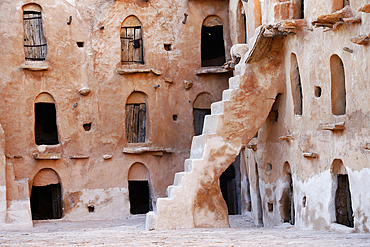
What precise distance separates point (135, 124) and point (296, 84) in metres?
8.34

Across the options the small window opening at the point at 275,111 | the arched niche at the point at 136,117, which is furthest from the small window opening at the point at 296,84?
the arched niche at the point at 136,117

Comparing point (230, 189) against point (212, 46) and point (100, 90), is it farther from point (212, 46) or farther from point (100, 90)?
point (212, 46)

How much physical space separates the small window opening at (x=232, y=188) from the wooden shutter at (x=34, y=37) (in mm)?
9000

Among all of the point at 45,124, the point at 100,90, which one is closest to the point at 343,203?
the point at 100,90

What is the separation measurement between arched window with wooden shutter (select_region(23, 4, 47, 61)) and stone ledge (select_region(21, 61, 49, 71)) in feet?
1.31

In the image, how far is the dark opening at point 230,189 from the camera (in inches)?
753

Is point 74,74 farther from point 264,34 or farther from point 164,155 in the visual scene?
point 264,34

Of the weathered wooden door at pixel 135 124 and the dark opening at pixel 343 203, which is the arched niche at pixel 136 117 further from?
the dark opening at pixel 343 203

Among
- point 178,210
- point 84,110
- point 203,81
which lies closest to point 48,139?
point 84,110

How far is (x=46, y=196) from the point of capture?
20812 mm

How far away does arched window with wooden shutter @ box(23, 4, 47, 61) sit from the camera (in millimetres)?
17547

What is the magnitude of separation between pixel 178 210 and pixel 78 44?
9.58 meters

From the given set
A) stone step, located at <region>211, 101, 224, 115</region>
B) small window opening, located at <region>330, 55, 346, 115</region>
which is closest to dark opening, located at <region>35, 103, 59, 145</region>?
stone step, located at <region>211, 101, 224, 115</region>

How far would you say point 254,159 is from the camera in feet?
50.3
